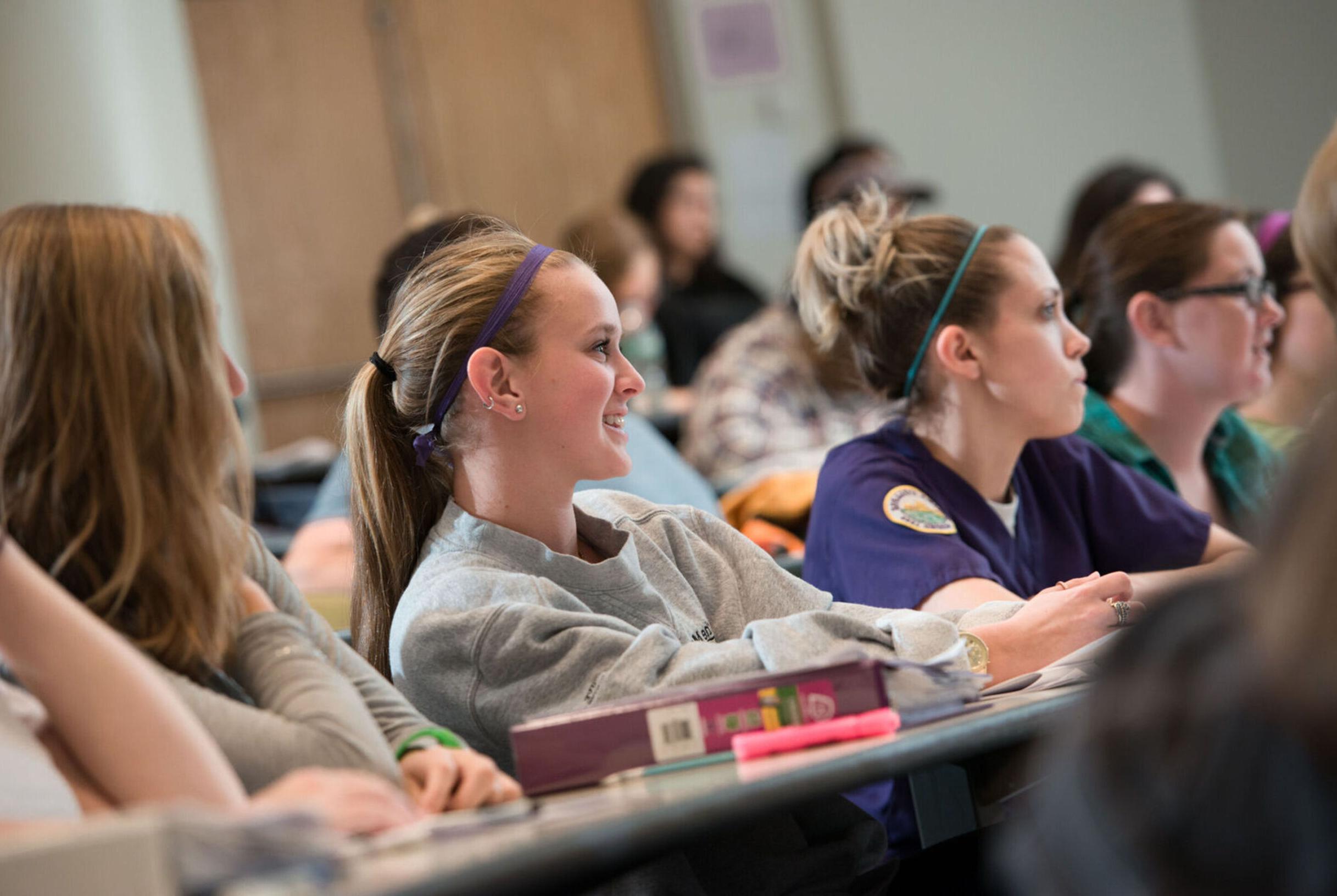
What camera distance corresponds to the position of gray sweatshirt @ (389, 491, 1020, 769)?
4.29ft

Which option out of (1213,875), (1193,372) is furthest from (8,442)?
(1193,372)

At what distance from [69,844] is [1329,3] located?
18.8 feet

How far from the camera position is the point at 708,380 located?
→ 135 inches

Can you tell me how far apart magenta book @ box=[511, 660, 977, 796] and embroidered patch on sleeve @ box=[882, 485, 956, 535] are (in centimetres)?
64

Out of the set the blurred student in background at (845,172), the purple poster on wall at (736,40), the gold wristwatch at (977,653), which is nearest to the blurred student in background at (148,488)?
the gold wristwatch at (977,653)

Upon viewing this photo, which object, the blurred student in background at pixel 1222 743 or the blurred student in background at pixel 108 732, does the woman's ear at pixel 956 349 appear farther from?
the blurred student in background at pixel 1222 743

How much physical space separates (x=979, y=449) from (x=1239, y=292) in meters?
0.63

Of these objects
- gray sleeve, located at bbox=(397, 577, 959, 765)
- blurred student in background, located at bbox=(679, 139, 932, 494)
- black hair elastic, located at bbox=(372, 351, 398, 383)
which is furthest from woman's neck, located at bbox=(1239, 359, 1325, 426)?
black hair elastic, located at bbox=(372, 351, 398, 383)

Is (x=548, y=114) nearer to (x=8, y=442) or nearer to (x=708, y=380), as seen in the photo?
(x=708, y=380)

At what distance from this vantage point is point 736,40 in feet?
17.3

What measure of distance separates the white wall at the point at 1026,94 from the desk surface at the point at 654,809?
4585 mm

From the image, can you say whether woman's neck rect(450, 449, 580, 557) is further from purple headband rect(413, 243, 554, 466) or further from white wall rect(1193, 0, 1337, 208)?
white wall rect(1193, 0, 1337, 208)

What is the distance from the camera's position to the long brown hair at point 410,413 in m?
1.54

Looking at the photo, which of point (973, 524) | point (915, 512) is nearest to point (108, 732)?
point (915, 512)
